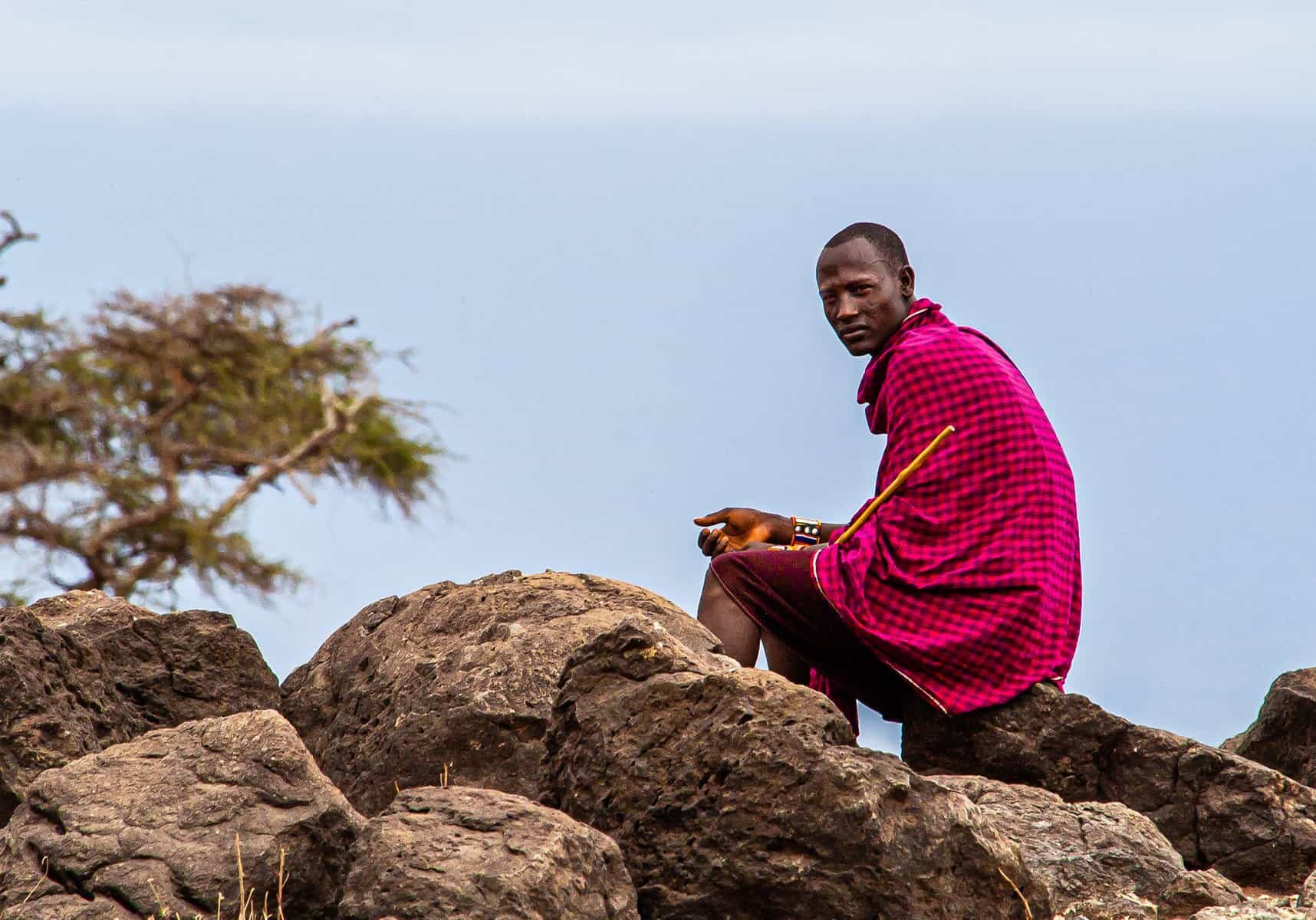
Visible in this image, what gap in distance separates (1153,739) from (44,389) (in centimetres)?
1619

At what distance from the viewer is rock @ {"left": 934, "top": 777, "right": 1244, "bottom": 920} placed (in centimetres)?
512

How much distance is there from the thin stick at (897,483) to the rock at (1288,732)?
214 cm

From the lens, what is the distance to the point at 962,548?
618 cm

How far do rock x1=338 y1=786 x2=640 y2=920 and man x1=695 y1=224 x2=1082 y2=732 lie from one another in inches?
84.5

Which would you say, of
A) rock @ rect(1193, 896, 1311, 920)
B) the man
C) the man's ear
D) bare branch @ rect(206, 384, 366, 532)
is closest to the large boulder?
the man

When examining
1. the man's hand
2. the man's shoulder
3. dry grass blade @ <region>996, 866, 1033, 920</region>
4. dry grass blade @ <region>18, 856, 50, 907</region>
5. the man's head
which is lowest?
dry grass blade @ <region>18, 856, 50, 907</region>

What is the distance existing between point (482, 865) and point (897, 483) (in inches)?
109

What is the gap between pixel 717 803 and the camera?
442 centimetres

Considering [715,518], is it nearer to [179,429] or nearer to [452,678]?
[452,678]

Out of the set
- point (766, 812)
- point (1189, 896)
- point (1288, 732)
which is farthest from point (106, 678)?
point (1288, 732)

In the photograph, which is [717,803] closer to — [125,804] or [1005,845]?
[1005,845]

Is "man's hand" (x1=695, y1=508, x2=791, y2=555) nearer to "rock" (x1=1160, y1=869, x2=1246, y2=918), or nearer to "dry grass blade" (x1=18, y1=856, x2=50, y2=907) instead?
"rock" (x1=1160, y1=869, x2=1246, y2=918)

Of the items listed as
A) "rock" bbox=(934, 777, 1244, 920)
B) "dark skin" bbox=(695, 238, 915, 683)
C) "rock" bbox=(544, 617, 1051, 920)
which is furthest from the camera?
"dark skin" bbox=(695, 238, 915, 683)

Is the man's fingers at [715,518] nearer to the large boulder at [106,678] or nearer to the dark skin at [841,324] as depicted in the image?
the dark skin at [841,324]
